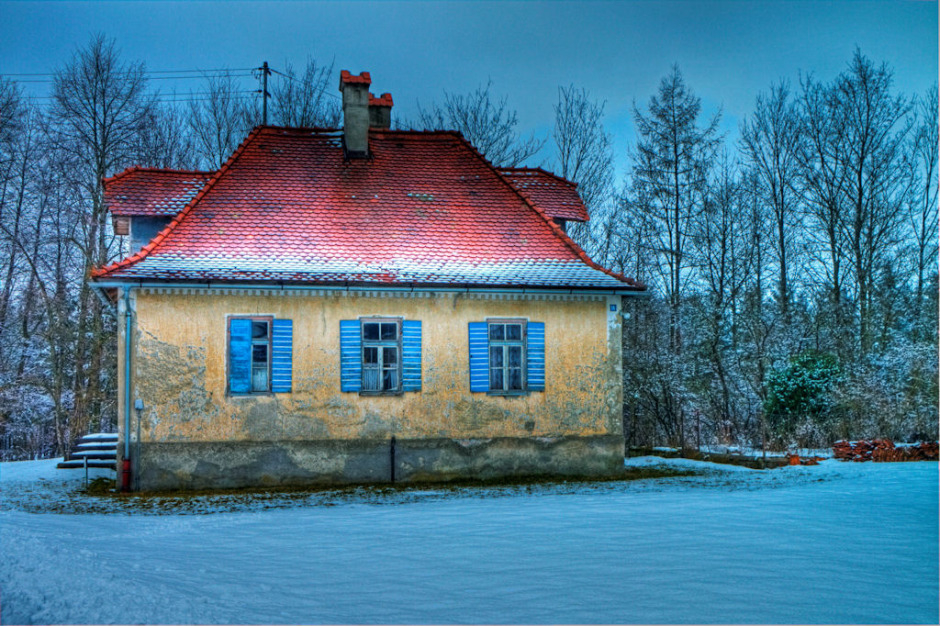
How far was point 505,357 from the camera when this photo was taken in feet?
49.3

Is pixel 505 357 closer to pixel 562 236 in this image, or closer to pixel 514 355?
pixel 514 355

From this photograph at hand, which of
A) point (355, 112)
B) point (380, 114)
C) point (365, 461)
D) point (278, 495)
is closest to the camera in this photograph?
point (278, 495)

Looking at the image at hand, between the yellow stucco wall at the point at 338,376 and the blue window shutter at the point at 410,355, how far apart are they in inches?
4.9

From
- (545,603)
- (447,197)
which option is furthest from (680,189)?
(545,603)

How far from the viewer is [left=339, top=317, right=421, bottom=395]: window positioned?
1450 centimetres

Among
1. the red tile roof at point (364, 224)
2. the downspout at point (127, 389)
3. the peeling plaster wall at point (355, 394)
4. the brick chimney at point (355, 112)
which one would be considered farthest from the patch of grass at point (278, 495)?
the brick chimney at point (355, 112)

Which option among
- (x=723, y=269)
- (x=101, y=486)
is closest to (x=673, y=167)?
(x=723, y=269)

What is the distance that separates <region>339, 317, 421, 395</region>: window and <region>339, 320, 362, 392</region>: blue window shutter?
0.02m

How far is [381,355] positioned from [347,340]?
67 centimetres

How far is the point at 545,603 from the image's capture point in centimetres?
572

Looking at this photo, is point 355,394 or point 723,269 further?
point 723,269

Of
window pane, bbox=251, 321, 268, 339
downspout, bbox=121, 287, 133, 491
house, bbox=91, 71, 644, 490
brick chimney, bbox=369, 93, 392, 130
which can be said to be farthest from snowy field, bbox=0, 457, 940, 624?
brick chimney, bbox=369, 93, 392, 130

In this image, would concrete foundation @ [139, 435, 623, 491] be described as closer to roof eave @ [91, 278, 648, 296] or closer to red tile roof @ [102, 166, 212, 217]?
roof eave @ [91, 278, 648, 296]

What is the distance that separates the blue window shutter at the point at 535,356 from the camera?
49.0 feet
